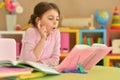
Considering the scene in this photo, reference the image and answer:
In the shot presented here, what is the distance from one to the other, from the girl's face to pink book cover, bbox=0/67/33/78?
2.63ft

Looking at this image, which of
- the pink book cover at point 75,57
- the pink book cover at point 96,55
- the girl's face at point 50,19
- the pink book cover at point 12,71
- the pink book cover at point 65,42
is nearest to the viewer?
the pink book cover at point 12,71

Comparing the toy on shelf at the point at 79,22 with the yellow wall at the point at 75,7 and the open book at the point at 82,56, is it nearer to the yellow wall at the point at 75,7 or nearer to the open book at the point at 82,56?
the yellow wall at the point at 75,7

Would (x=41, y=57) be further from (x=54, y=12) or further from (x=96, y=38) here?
(x=96, y=38)

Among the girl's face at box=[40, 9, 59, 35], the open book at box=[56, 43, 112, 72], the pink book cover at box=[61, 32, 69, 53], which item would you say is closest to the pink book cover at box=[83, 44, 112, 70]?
the open book at box=[56, 43, 112, 72]

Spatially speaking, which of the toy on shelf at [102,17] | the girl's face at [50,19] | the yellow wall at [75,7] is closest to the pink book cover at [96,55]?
the girl's face at [50,19]

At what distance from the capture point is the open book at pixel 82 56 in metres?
1.09

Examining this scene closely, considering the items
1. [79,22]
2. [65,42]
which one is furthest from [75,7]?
[65,42]

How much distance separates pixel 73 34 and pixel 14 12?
79cm

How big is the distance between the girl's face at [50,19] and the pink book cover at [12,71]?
802 millimetres

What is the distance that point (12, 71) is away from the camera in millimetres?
847

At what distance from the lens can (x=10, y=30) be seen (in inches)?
136

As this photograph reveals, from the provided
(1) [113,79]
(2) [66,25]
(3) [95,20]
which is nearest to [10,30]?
(2) [66,25]

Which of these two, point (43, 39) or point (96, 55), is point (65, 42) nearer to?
point (43, 39)

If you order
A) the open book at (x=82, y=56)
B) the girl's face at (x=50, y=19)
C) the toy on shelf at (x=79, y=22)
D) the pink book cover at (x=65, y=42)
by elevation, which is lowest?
the pink book cover at (x=65, y=42)
